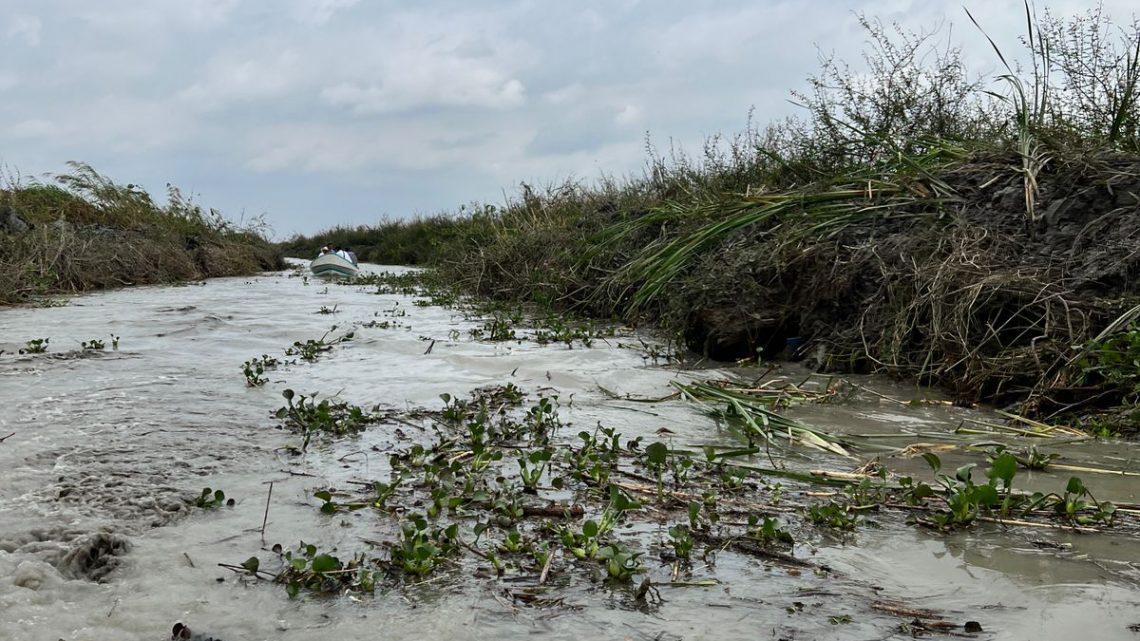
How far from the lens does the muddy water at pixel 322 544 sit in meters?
1.64

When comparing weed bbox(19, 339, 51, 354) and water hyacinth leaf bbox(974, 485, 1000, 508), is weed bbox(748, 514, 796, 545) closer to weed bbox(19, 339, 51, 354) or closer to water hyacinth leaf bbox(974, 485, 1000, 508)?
water hyacinth leaf bbox(974, 485, 1000, 508)

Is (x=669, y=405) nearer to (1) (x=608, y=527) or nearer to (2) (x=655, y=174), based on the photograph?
(1) (x=608, y=527)

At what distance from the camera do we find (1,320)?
24.3 ft

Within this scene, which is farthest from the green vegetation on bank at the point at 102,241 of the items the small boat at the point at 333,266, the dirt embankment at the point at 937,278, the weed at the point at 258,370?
the dirt embankment at the point at 937,278

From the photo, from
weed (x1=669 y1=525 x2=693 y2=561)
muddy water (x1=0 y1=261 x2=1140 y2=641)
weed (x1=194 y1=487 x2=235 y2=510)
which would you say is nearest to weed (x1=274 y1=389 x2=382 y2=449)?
muddy water (x1=0 y1=261 x2=1140 y2=641)

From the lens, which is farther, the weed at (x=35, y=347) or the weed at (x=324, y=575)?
the weed at (x=35, y=347)

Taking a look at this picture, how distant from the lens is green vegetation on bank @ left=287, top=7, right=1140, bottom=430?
4.07 metres

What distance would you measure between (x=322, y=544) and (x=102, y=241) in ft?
45.5

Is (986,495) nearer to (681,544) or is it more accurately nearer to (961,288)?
(681,544)

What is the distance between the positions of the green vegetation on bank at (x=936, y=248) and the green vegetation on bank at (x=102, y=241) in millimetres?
8218

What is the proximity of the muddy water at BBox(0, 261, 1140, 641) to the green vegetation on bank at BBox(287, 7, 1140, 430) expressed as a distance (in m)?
0.50

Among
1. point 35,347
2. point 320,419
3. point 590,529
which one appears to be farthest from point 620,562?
point 35,347

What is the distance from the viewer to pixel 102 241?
13.4m

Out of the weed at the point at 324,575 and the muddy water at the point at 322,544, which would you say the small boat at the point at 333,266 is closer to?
the muddy water at the point at 322,544
